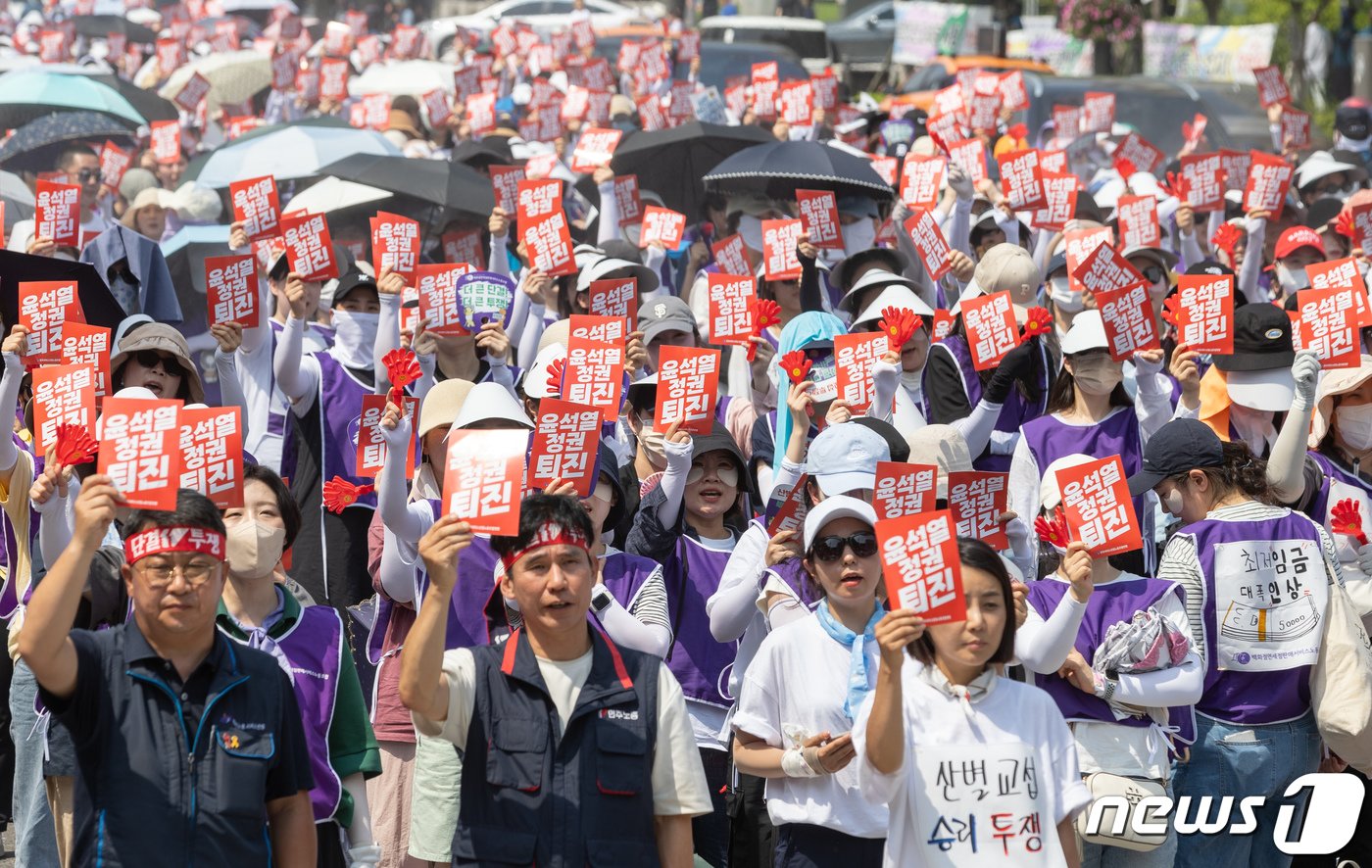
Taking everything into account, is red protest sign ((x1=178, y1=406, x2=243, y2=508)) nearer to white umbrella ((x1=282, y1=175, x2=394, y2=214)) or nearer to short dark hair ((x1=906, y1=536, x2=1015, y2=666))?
short dark hair ((x1=906, y1=536, x2=1015, y2=666))

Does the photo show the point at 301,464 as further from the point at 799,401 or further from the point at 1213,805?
the point at 1213,805

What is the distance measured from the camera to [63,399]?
18.2 ft

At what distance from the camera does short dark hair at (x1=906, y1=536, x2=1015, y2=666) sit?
444 centimetres

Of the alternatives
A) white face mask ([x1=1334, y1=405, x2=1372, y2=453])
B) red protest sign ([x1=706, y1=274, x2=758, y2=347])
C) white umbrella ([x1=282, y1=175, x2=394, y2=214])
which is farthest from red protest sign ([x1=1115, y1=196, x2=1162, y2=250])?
white umbrella ([x1=282, y1=175, x2=394, y2=214])

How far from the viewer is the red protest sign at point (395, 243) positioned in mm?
8469

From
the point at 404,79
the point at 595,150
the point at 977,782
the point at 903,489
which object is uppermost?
the point at 404,79

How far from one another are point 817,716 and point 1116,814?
3.38 ft

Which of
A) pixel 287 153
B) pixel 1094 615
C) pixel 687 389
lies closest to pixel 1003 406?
pixel 687 389

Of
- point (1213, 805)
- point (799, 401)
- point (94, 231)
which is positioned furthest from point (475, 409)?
point (94, 231)

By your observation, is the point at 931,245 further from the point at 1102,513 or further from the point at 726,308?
the point at 1102,513

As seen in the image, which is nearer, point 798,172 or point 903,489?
point 903,489

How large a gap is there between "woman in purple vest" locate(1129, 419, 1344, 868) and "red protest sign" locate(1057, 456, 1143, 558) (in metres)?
0.42

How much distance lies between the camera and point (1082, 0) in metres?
26.0

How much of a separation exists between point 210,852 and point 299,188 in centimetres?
851
